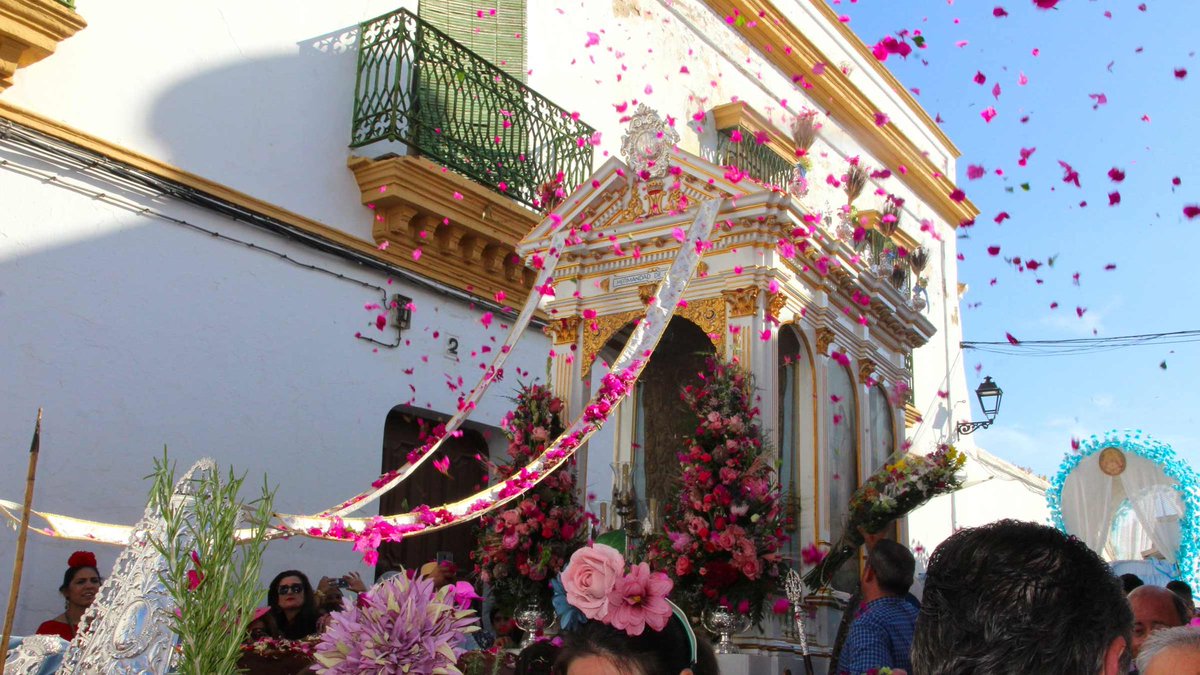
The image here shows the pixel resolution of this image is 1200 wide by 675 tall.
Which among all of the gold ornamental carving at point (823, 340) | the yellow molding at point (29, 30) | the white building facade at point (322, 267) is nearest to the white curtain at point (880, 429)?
the white building facade at point (322, 267)

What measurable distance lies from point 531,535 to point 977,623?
5180 millimetres

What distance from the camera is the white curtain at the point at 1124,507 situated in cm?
1213

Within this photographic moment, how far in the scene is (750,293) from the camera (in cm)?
677

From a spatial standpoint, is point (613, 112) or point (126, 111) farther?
point (613, 112)

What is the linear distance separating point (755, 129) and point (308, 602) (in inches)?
317

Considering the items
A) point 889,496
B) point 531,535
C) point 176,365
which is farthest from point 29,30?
point 889,496

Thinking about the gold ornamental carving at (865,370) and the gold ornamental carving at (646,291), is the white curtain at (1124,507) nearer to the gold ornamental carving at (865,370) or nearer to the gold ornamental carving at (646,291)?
the gold ornamental carving at (865,370)

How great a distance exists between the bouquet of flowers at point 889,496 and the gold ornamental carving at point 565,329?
2115mm

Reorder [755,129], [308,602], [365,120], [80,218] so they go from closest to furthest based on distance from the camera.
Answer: [308,602] < [80,218] < [365,120] < [755,129]

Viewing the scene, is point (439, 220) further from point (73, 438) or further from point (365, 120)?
point (73, 438)

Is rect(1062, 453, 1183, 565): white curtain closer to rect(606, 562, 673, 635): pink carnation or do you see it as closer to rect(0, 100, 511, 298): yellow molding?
rect(0, 100, 511, 298): yellow molding

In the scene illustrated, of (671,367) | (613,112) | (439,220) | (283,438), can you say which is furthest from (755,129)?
(283,438)

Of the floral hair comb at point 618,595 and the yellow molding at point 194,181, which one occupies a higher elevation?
the yellow molding at point 194,181

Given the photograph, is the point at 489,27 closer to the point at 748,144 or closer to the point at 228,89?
the point at 228,89
